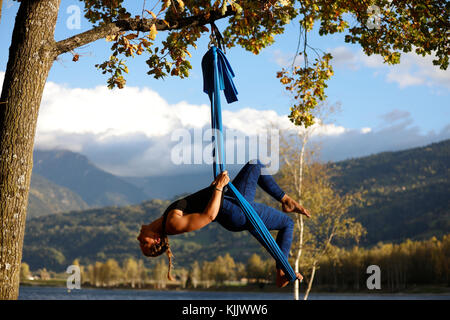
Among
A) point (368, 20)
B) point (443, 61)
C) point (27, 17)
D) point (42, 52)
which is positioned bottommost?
point (42, 52)

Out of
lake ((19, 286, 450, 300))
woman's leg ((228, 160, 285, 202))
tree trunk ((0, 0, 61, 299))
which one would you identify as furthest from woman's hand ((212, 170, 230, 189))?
lake ((19, 286, 450, 300))

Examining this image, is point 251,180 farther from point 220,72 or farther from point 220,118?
point 220,72

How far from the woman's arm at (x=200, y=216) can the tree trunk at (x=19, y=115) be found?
77.1 inches

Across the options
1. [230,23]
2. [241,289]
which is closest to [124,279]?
[241,289]

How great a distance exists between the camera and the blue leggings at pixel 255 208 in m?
4.29

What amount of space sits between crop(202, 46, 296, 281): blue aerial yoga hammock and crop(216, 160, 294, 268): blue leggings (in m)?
0.09

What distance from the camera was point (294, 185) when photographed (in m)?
24.5

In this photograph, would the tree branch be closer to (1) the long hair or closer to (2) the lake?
(1) the long hair

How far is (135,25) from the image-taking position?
6.14 m

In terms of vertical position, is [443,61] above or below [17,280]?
above

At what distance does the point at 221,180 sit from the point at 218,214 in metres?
0.31
